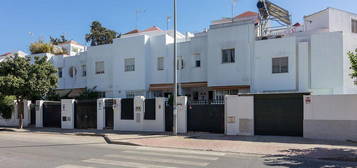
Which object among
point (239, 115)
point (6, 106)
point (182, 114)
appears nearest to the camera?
point (239, 115)

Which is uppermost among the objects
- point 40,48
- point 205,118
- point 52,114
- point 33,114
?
point 40,48

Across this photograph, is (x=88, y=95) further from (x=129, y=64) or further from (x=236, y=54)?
(x=236, y=54)

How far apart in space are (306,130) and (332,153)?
4159mm

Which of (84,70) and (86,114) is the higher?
(84,70)

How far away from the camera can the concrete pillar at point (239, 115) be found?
620 inches

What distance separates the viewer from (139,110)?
18.8m

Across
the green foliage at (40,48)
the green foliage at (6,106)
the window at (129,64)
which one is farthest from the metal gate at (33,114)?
the green foliage at (40,48)

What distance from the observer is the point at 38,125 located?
909 inches

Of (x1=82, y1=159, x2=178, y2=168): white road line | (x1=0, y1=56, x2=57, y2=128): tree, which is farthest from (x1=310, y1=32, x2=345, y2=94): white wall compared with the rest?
(x1=0, y1=56, x2=57, y2=128): tree

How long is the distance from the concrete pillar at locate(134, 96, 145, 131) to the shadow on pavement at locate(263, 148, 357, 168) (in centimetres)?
1008

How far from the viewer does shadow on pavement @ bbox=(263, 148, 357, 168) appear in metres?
8.84

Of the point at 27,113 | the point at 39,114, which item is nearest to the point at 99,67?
the point at 39,114

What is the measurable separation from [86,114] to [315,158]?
1611cm

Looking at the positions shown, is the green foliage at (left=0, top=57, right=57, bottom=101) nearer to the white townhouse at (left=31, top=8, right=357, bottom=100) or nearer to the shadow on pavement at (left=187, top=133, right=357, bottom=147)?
the white townhouse at (left=31, top=8, right=357, bottom=100)
